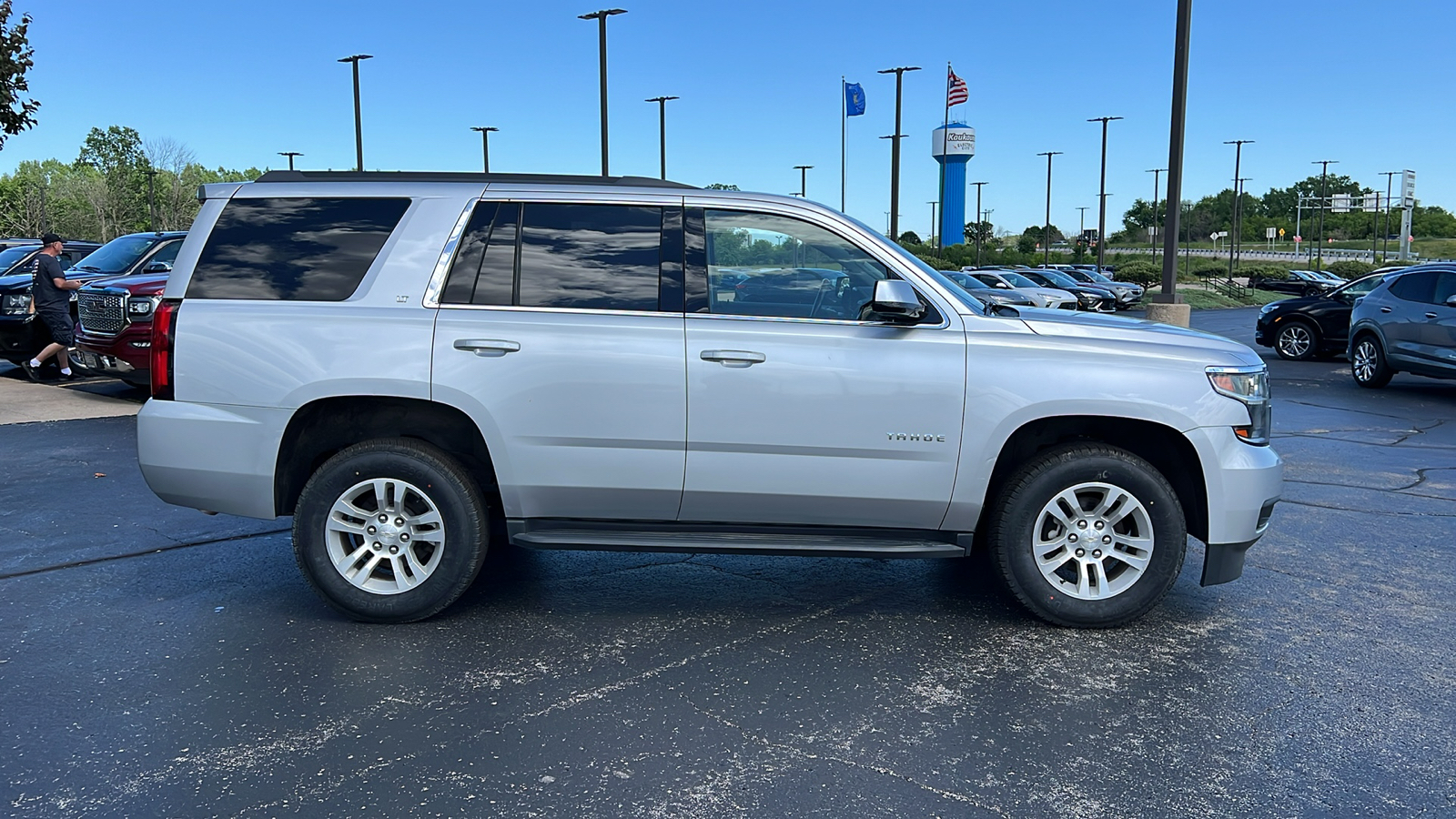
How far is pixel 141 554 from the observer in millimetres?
6246

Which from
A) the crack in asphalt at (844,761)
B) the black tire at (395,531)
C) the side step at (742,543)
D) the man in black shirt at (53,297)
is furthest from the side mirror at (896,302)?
the man in black shirt at (53,297)

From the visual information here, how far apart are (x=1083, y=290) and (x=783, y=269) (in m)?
Result: 34.6

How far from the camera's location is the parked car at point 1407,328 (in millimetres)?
13680

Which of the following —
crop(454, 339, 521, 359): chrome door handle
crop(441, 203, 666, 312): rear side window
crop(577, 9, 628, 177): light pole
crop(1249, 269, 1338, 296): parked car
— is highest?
crop(577, 9, 628, 177): light pole

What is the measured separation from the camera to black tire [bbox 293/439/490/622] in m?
4.94

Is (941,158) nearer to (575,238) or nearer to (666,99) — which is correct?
(666,99)

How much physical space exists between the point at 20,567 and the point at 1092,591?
5346mm

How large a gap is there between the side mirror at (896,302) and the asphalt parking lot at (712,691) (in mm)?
1384

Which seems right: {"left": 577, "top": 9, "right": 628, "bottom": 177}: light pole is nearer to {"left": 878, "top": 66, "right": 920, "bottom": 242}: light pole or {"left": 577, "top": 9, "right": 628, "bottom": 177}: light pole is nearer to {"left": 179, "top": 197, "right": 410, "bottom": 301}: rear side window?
{"left": 878, "top": 66, "right": 920, "bottom": 242}: light pole

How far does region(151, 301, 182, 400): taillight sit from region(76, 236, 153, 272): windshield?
33.5ft

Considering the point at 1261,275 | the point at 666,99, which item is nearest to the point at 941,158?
the point at 1261,275

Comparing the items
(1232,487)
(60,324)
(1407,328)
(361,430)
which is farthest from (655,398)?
(1407,328)

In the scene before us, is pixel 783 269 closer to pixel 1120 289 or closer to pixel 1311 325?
pixel 1311 325

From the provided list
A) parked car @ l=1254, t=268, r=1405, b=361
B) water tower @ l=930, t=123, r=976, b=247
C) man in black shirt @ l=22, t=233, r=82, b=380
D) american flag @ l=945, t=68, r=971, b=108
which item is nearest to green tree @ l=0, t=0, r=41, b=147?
man in black shirt @ l=22, t=233, r=82, b=380
